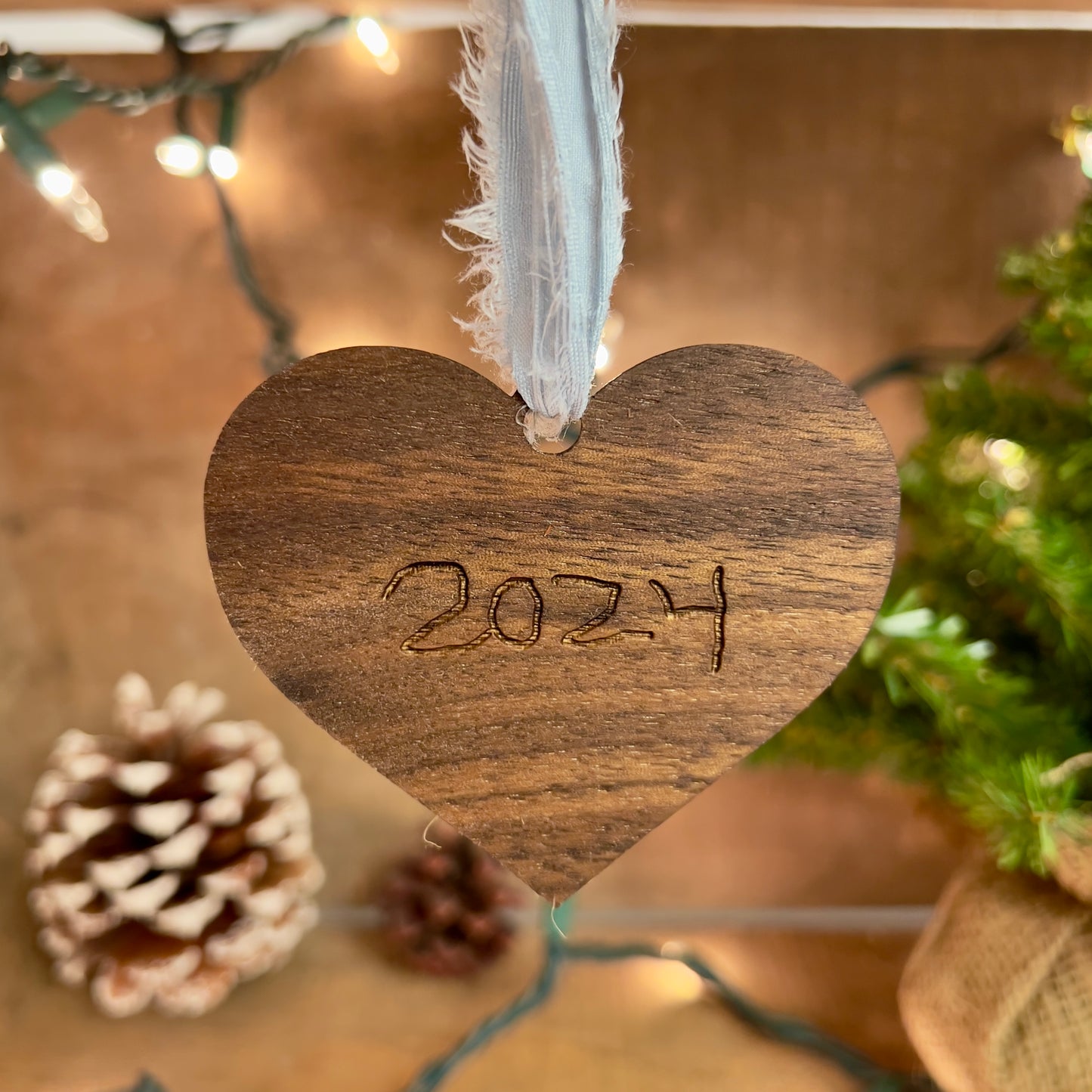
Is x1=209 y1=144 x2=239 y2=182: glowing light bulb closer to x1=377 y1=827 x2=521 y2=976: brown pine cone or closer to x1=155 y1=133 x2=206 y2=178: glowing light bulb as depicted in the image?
x1=155 y1=133 x2=206 y2=178: glowing light bulb

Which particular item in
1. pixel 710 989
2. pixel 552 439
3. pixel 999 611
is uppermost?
pixel 552 439

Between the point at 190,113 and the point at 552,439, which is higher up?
the point at 190,113

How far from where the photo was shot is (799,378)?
11.4 inches

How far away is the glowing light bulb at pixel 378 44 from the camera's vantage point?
0.48 metres

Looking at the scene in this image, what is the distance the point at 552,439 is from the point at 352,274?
305mm

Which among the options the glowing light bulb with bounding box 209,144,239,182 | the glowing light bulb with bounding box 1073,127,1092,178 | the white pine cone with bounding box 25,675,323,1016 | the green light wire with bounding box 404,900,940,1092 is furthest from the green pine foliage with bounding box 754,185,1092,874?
the glowing light bulb with bounding box 209,144,239,182

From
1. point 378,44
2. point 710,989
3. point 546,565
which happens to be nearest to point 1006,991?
point 710,989

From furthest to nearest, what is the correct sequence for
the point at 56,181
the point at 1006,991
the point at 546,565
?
1. the point at 56,181
2. the point at 1006,991
3. the point at 546,565

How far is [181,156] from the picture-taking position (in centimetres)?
51

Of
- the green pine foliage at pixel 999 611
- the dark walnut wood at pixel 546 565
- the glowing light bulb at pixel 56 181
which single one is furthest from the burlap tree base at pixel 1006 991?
the glowing light bulb at pixel 56 181

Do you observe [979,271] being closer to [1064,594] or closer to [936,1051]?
[1064,594]

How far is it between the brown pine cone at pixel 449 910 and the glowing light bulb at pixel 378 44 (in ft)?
1.47

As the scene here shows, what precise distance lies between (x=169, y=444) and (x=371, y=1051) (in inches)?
15.0

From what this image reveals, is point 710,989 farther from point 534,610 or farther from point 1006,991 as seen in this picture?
point 534,610
